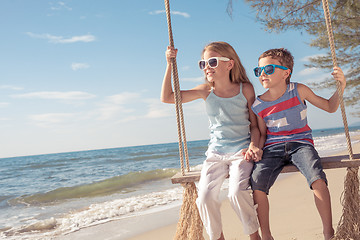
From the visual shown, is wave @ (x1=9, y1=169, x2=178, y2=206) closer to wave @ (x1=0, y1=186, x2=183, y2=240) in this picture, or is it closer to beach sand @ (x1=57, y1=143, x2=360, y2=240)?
wave @ (x1=0, y1=186, x2=183, y2=240)

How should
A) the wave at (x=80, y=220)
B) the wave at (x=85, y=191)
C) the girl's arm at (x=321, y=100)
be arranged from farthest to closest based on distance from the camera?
the wave at (x=85, y=191) < the wave at (x=80, y=220) < the girl's arm at (x=321, y=100)

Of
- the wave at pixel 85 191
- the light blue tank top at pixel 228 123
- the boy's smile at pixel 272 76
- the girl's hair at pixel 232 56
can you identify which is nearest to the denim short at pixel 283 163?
the light blue tank top at pixel 228 123

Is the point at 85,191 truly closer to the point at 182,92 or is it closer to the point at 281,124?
the point at 182,92

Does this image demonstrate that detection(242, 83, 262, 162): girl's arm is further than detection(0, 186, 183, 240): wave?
No

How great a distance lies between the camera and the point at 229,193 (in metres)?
1.99

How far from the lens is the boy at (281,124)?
6.52 feet

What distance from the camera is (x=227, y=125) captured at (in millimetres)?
2332

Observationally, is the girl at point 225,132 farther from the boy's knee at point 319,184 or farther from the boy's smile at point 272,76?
the boy's knee at point 319,184

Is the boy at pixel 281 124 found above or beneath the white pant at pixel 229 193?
above

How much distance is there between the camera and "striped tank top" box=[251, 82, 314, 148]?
7.25 feet

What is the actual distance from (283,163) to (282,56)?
2.46 ft

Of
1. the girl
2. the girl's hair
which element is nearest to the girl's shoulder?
the girl

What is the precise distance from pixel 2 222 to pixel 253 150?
5098 mm

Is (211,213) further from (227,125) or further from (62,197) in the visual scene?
(62,197)
